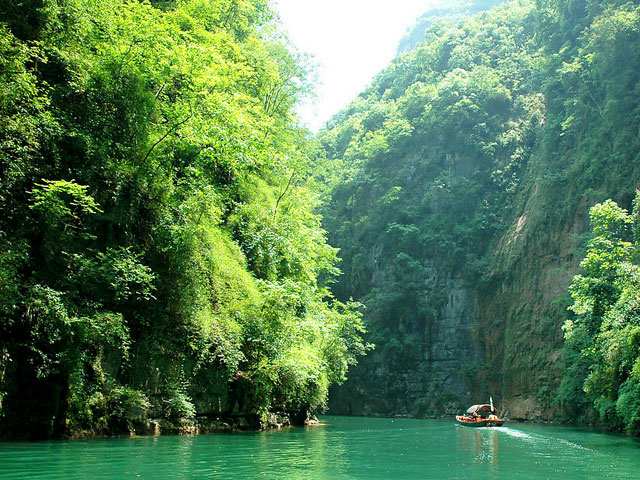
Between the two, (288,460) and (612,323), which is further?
(612,323)

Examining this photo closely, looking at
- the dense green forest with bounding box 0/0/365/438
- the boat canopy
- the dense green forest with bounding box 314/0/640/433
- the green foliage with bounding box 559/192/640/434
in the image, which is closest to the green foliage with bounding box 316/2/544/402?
the dense green forest with bounding box 314/0/640/433

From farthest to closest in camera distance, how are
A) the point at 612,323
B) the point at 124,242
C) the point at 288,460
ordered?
the point at 612,323
the point at 124,242
the point at 288,460

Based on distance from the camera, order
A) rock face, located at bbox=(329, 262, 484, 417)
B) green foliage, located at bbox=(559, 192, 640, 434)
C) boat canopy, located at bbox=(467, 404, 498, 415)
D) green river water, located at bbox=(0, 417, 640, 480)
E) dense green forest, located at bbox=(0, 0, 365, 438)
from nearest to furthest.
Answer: green river water, located at bbox=(0, 417, 640, 480), dense green forest, located at bbox=(0, 0, 365, 438), green foliage, located at bbox=(559, 192, 640, 434), boat canopy, located at bbox=(467, 404, 498, 415), rock face, located at bbox=(329, 262, 484, 417)

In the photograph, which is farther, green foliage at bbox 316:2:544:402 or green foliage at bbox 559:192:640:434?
green foliage at bbox 316:2:544:402

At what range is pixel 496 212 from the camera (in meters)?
45.9

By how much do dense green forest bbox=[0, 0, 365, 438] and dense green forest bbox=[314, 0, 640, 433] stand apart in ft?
49.4

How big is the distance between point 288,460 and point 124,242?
7.00 m

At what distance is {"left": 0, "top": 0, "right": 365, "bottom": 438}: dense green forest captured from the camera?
11086mm

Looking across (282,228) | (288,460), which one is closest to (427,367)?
(282,228)

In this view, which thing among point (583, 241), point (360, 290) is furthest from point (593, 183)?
point (360, 290)

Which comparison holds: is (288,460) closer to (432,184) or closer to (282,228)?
(282,228)

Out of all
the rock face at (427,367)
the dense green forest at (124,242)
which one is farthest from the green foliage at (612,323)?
the rock face at (427,367)

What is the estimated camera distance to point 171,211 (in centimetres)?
1444

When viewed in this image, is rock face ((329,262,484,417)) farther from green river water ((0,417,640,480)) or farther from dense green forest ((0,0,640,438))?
Answer: green river water ((0,417,640,480))
